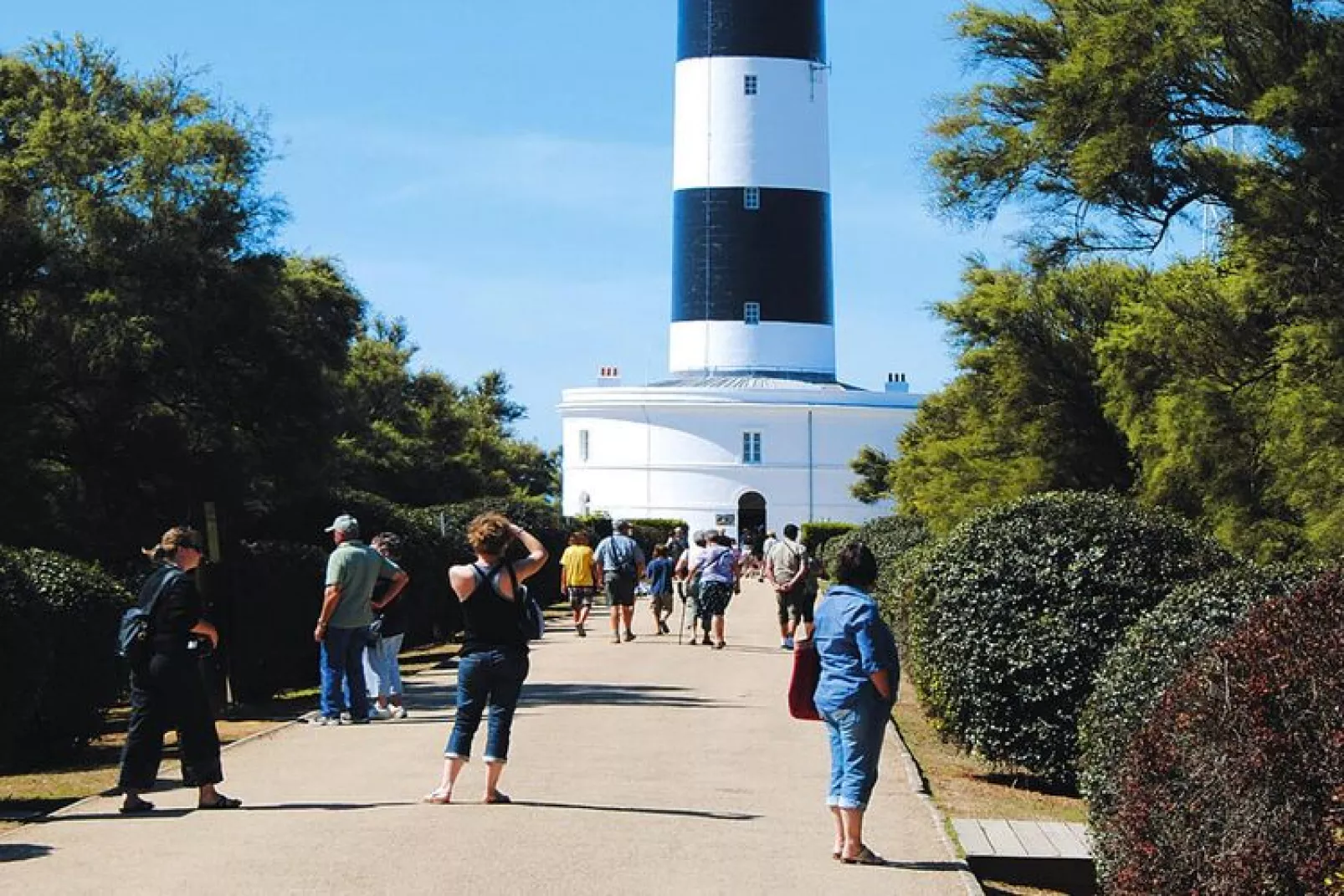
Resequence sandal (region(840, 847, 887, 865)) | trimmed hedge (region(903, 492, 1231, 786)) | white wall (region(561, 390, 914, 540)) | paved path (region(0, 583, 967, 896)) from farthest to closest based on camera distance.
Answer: white wall (region(561, 390, 914, 540)), trimmed hedge (region(903, 492, 1231, 786)), sandal (region(840, 847, 887, 865)), paved path (region(0, 583, 967, 896))

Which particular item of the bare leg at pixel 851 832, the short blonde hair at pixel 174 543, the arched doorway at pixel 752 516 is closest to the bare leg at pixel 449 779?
the short blonde hair at pixel 174 543

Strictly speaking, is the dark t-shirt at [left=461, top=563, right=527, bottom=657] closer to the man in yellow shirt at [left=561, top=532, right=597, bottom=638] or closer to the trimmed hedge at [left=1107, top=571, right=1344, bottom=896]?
the trimmed hedge at [left=1107, top=571, right=1344, bottom=896]

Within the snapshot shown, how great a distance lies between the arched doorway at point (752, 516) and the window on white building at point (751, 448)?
1.38 m

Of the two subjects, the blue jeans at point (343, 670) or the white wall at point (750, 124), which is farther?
the white wall at point (750, 124)

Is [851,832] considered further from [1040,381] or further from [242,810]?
[1040,381]

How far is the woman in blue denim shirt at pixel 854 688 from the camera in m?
9.91

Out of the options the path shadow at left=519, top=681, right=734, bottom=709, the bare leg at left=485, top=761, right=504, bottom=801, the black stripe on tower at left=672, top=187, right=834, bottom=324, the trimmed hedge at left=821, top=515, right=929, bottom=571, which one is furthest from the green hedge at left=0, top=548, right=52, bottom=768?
the black stripe on tower at left=672, top=187, right=834, bottom=324

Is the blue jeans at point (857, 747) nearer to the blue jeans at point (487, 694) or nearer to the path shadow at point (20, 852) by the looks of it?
the blue jeans at point (487, 694)

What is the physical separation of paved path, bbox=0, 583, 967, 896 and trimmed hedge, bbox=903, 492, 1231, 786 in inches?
34.9

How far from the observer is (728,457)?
270 feet

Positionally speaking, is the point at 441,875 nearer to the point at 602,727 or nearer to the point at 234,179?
the point at 602,727

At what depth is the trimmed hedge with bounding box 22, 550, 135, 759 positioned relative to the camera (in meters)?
14.1

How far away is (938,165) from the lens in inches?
679

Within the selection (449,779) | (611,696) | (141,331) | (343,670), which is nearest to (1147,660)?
(449,779)
